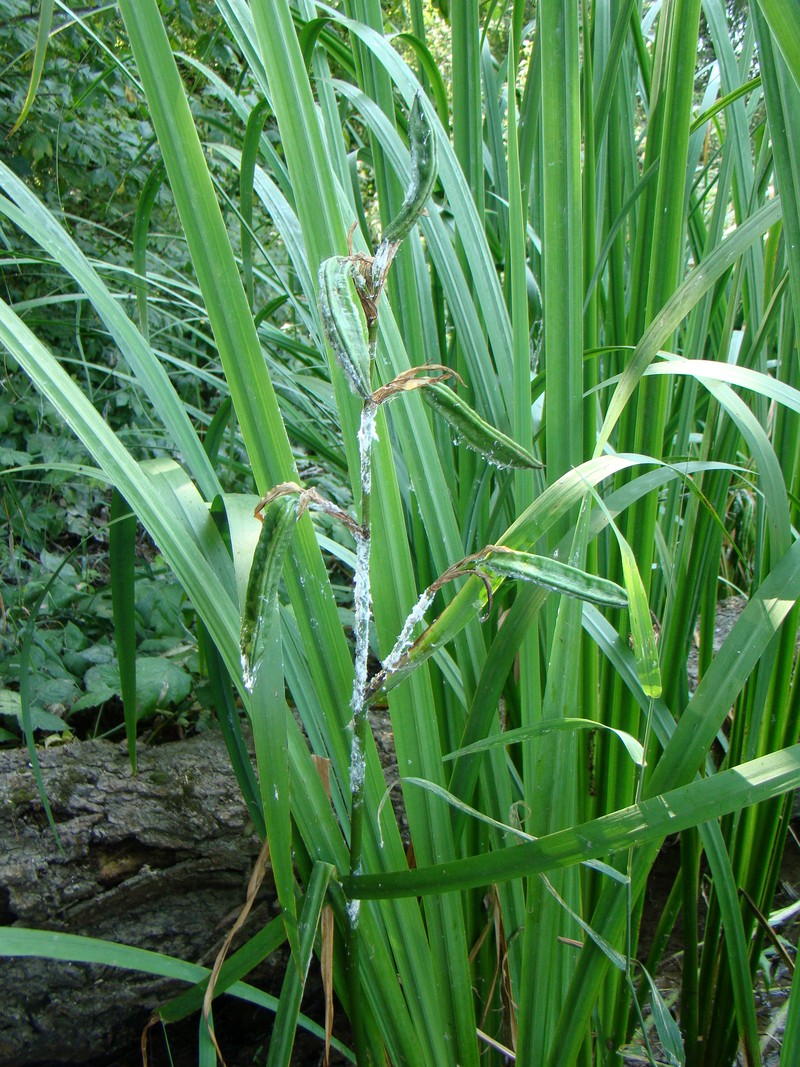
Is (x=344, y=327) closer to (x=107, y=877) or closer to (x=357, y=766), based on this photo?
(x=357, y=766)

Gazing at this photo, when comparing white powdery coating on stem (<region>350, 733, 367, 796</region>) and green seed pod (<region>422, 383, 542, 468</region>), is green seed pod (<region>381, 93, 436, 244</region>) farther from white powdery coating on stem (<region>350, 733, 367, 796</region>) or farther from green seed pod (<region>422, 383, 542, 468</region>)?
white powdery coating on stem (<region>350, 733, 367, 796</region>)

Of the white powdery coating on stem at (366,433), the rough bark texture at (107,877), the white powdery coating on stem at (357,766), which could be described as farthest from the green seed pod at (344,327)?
the rough bark texture at (107,877)

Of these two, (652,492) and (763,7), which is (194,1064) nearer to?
(652,492)

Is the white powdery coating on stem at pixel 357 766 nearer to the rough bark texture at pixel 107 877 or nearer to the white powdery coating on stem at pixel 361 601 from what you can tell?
the white powdery coating on stem at pixel 361 601

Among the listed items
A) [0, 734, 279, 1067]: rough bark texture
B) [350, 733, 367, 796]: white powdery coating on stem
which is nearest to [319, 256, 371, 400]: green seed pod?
[350, 733, 367, 796]: white powdery coating on stem

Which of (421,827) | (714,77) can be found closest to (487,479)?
(421,827)
